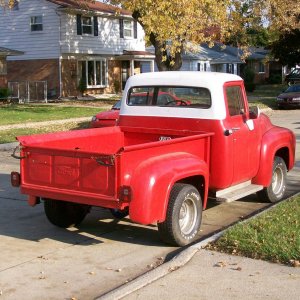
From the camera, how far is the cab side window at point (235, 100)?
24.8 ft

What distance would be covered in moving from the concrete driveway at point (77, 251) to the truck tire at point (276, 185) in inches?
8.1

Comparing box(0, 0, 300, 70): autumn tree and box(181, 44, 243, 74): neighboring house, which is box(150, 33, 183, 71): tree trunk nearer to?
box(0, 0, 300, 70): autumn tree

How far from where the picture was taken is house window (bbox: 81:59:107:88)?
122 ft

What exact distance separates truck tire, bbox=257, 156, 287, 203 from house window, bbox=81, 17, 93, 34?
29417mm

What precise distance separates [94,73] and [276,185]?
30287 millimetres

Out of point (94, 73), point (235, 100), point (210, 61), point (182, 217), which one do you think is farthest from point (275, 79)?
point (182, 217)

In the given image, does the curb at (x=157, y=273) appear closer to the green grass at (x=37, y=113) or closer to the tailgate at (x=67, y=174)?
the tailgate at (x=67, y=174)

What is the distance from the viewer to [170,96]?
310 inches

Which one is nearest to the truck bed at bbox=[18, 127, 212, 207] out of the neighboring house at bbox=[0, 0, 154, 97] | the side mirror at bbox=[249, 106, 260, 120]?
the side mirror at bbox=[249, 106, 260, 120]

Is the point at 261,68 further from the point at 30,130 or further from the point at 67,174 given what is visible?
the point at 67,174

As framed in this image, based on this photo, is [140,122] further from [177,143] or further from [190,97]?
[177,143]

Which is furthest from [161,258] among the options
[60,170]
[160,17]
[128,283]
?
[160,17]

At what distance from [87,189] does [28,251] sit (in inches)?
40.6

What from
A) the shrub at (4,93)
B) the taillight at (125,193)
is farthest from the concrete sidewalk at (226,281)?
the shrub at (4,93)
